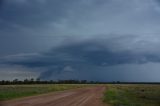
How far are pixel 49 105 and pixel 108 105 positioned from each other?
5166 mm

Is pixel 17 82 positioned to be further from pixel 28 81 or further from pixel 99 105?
pixel 99 105

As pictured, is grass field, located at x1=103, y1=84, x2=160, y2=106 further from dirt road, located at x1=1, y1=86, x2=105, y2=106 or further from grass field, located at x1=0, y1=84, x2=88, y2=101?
grass field, located at x1=0, y1=84, x2=88, y2=101

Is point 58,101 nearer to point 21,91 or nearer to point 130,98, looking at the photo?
point 130,98

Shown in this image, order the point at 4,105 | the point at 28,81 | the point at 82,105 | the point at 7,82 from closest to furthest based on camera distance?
the point at 4,105 < the point at 82,105 < the point at 7,82 < the point at 28,81

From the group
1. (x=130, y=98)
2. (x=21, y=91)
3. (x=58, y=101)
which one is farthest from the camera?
(x=21, y=91)

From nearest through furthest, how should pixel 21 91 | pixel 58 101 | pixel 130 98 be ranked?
pixel 58 101 < pixel 130 98 < pixel 21 91

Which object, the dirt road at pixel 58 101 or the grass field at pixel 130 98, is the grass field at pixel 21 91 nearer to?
the dirt road at pixel 58 101

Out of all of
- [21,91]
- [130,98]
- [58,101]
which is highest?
[21,91]

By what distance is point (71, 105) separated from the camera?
2673cm

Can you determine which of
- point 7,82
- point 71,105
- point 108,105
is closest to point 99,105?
point 108,105

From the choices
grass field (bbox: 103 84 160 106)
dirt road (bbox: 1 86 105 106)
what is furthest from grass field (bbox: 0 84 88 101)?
grass field (bbox: 103 84 160 106)

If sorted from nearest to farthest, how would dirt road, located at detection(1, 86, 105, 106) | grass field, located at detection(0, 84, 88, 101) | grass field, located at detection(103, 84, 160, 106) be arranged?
dirt road, located at detection(1, 86, 105, 106), grass field, located at detection(103, 84, 160, 106), grass field, located at detection(0, 84, 88, 101)

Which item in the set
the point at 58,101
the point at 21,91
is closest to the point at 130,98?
the point at 58,101

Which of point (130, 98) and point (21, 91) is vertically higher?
point (21, 91)
